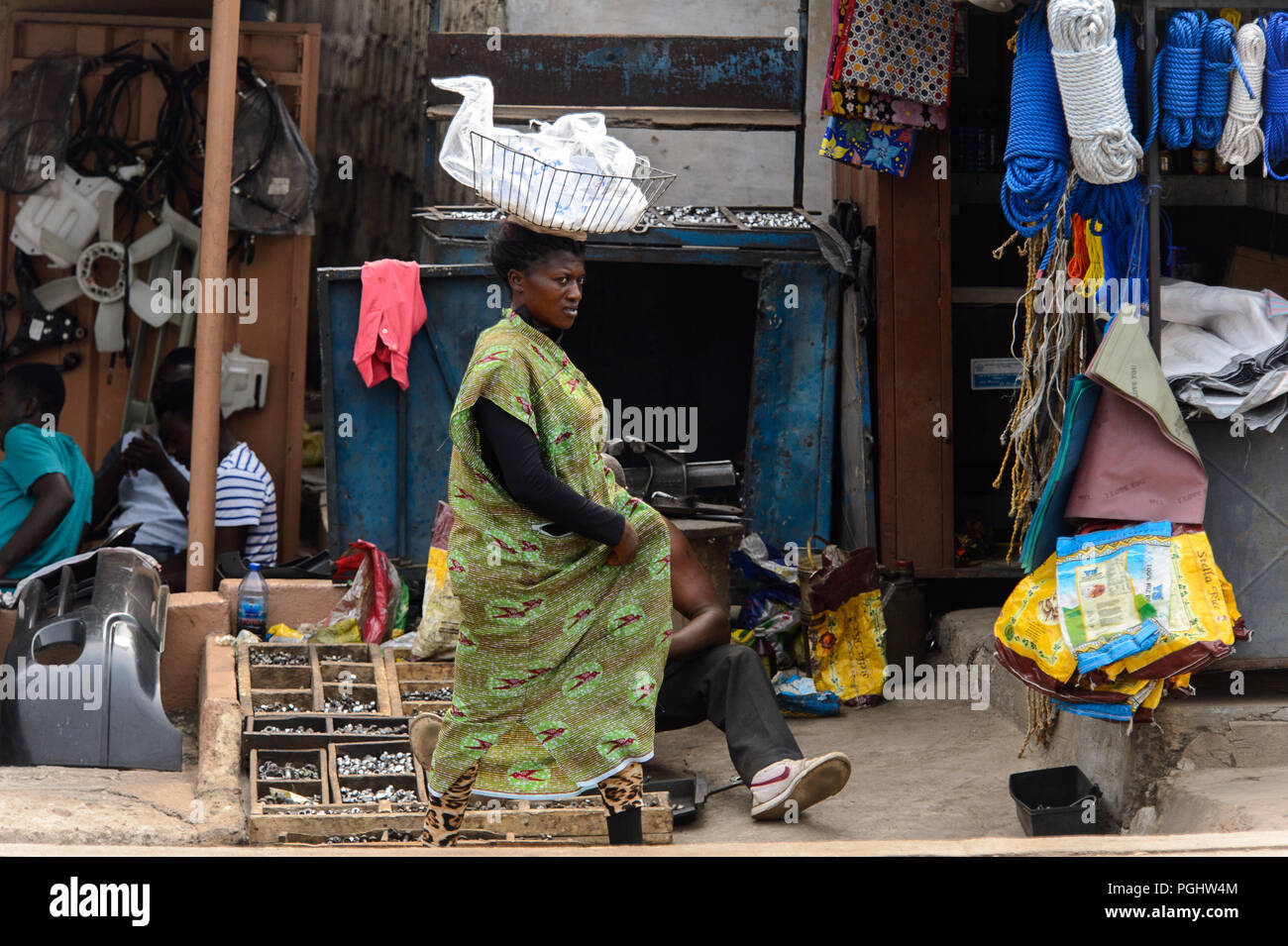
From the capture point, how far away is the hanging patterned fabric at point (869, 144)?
6652mm

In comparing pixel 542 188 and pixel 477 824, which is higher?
pixel 542 188

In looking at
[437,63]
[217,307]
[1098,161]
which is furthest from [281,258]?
[1098,161]

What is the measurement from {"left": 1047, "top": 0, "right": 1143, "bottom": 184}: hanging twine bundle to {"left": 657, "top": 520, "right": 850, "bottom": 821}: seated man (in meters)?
1.81

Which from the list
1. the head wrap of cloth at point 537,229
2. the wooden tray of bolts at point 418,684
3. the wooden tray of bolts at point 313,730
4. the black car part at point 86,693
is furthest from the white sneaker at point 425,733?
the head wrap of cloth at point 537,229

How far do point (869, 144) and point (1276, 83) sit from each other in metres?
2.49

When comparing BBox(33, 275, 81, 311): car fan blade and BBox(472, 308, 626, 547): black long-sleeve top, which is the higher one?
BBox(33, 275, 81, 311): car fan blade

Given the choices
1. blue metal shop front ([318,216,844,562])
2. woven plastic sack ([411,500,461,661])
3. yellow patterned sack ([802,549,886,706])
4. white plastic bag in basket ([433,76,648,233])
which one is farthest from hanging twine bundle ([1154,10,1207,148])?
woven plastic sack ([411,500,461,661])

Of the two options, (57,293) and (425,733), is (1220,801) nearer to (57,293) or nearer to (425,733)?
(425,733)

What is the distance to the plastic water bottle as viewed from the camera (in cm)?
623

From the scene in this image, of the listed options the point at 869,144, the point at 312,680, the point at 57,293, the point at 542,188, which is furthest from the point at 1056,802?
the point at 57,293

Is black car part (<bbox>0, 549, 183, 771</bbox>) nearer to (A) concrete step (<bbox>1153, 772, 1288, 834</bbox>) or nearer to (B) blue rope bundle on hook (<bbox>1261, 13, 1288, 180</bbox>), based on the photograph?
(A) concrete step (<bbox>1153, 772, 1288, 834</bbox>)

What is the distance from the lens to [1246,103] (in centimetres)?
434

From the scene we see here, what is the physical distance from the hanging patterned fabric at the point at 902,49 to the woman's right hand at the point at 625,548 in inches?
139

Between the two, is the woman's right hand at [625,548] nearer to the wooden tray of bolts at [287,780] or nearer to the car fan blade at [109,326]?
the wooden tray of bolts at [287,780]
